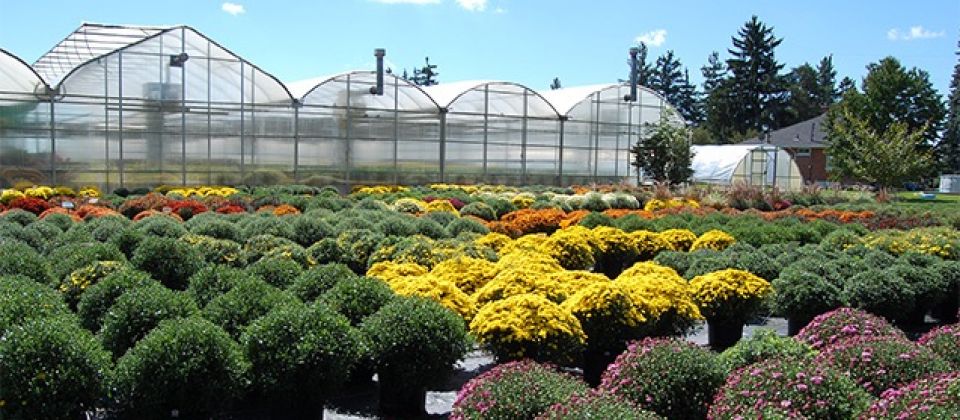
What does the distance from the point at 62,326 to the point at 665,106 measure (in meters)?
29.7

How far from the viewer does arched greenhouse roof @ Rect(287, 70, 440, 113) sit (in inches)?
1015

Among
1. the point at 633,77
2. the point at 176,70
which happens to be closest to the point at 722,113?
the point at 633,77

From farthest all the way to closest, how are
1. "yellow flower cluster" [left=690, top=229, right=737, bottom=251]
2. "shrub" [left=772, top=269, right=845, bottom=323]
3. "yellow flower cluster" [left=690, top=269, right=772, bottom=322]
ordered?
"yellow flower cluster" [left=690, top=229, right=737, bottom=251] < "shrub" [left=772, top=269, right=845, bottom=323] < "yellow flower cluster" [left=690, top=269, right=772, bottom=322]

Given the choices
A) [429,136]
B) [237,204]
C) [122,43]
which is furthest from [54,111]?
[429,136]

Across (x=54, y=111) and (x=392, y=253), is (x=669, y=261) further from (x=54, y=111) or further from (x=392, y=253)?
(x=54, y=111)

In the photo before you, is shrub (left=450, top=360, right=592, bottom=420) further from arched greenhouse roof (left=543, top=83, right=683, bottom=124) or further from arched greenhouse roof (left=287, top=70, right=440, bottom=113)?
arched greenhouse roof (left=543, top=83, right=683, bottom=124)

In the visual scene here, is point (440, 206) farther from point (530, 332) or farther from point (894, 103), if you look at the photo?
point (894, 103)

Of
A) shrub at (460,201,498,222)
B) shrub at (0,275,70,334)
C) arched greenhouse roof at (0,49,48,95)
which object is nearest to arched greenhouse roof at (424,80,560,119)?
shrub at (460,201,498,222)

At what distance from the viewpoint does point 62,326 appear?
207 inches

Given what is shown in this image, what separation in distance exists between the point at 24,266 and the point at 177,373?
348cm

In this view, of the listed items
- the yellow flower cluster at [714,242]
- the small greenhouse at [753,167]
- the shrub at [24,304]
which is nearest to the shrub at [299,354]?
the shrub at [24,304]

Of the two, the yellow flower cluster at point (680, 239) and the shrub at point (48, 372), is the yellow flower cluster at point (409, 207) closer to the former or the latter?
the yellow flower cluster at point (680, 239)

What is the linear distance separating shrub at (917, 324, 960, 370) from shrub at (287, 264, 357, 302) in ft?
15.1

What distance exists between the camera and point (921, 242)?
1138cm
